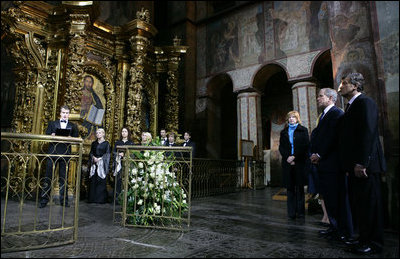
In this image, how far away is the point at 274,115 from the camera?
14148mm

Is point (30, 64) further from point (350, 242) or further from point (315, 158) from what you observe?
point (350, 242)

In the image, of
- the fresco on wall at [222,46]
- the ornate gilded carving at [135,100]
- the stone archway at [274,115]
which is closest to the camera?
the ornate gilded carving at [135,100]

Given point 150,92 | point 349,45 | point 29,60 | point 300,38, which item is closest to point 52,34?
point 29,60

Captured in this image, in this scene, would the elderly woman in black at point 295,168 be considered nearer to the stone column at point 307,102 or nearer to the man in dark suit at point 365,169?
the man in dark suit at point 365,169

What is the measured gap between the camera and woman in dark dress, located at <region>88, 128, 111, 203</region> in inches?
220

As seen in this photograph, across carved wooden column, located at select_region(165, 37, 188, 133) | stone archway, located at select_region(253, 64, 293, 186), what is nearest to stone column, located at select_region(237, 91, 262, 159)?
stone archway, located at select_region(253, 64, 293, 186)

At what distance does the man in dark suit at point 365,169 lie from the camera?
7.70 feet

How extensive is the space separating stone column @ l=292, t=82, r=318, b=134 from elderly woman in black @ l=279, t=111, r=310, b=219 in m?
5.82

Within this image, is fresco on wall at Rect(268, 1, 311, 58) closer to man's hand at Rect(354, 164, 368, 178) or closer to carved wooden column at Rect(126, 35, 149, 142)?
carved wooden column at Rect(126, 35, 149, 142)

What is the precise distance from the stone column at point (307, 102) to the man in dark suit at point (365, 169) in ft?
24.3

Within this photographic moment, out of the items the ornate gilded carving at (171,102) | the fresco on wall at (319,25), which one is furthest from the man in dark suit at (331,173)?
the fresco on wall at (319,25)

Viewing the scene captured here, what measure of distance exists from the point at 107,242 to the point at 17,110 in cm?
594

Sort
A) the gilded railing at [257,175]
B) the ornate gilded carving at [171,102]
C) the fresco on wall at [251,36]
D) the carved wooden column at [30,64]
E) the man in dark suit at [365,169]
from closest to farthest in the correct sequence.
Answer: the man in dark suit at [365,169] < the carved wooden column at [30,64] < the ornate gilded carving at [171,102] < the gilded railing at [257,175] < the fresco on wall at [251,36]

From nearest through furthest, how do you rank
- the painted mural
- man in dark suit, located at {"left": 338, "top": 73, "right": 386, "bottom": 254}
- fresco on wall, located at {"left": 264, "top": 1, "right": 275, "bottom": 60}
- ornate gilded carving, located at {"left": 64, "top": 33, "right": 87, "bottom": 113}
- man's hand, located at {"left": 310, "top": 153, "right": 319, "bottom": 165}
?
man in dark suit, located at {"left": 338, "top": 73, "right": 386, "bottom": 254}, man's hand, located at {"left": 310, "top": 153, "right": 319, "bottom": 165}, ornate gilded carving, located at {"left": 64, "top": 33, "right": 87, "bottom": 113}, the painted mural, fresco on wall, located at {"left": 264, "top": 1, "right": 275, "bottom": 60}
